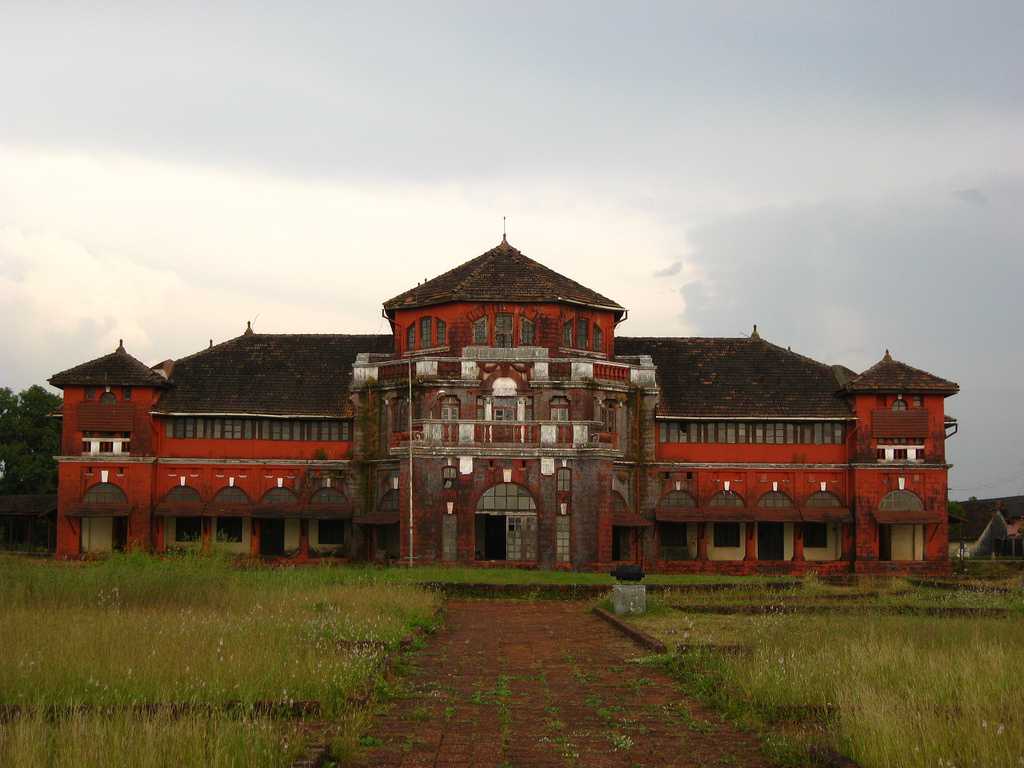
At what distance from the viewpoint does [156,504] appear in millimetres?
52375

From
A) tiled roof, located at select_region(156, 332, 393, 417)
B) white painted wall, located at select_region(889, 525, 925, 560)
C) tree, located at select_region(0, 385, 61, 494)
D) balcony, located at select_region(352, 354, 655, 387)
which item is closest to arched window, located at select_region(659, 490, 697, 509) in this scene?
balcony, located at select_region(352, 354, 655, 387)

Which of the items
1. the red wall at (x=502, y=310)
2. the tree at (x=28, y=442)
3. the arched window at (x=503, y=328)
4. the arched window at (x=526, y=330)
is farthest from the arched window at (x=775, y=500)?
the tree at (x=28, y=442)

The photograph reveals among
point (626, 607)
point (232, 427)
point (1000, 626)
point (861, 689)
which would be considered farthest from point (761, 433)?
point (861, 689)

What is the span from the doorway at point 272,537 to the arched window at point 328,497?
2109mm

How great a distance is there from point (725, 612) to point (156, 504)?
31.1 meters

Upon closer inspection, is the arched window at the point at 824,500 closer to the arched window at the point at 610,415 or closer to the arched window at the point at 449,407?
the arched window at the point at 610,415

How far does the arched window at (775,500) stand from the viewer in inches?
2076

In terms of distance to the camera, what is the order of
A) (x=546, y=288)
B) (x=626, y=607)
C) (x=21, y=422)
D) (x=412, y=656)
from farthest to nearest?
(x=21, y=422), (x=546, y=288), (x=626, y=607), (x=412, y=656)

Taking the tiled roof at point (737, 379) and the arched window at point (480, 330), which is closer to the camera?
the arched window at point (480, 330)

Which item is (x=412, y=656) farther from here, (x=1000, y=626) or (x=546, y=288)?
(x=546, y=288)

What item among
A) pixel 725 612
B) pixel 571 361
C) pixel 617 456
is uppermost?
pixel 571 361

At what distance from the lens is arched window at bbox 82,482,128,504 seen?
52.0 m

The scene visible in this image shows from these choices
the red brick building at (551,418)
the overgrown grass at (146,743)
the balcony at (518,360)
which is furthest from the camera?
the red brick building at (551,418)

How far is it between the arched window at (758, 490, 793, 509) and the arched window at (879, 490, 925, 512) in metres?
3.95
